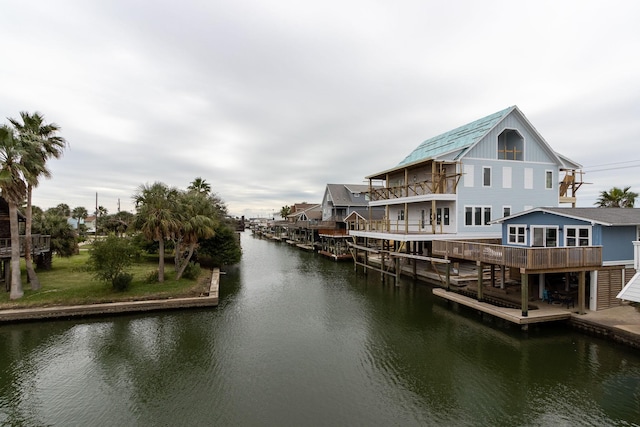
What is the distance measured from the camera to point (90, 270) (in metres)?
20.8

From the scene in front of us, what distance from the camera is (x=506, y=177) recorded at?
25.8 meters

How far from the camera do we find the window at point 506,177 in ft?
84.5

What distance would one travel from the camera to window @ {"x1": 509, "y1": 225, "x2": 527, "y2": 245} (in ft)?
66.0

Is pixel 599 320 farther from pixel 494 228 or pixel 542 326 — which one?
pixel 494 228

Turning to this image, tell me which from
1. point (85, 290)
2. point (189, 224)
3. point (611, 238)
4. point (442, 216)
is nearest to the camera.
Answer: point (611, 238)

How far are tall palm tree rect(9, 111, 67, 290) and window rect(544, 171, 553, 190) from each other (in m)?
34.8

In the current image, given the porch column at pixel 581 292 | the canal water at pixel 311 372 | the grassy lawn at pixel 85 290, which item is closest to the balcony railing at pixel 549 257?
the porch column at pixel 581 292

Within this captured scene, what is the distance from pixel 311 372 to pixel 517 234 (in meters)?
15.9

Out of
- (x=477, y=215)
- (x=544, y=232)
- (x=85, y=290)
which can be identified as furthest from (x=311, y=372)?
(x=477, y=215)

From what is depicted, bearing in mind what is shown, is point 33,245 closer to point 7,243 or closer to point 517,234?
point 7,243

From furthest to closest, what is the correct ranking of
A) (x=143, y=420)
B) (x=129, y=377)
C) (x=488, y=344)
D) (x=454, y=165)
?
(x=454, y=165) → (x=488, y=344) → (x=129, y=377) → (x=143, y=420)

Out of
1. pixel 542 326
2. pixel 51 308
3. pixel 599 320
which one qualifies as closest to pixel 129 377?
pixel 51 308

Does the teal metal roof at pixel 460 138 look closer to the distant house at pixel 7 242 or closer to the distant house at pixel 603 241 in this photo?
the distant house at pixel 603 241

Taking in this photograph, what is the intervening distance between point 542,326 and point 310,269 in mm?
23504
